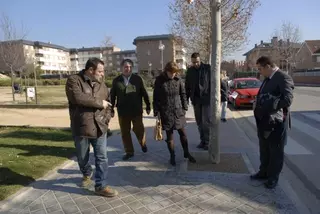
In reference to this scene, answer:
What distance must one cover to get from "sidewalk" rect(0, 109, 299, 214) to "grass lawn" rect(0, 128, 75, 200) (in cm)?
27

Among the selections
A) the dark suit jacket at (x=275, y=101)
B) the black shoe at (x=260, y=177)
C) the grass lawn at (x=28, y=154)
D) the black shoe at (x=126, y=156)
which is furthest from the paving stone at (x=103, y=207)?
the dark suit jacket at (x=275, y=101)

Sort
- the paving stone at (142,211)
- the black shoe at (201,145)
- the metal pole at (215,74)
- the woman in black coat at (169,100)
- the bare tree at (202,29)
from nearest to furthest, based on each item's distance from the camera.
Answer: the paving stone at (142,211)
the metal pole at (215,74)
the woman in black coat at (169,100)
the black shoe at (201,145)
the bare tree at (202,29)

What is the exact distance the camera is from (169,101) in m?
4.75

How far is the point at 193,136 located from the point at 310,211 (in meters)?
4.25

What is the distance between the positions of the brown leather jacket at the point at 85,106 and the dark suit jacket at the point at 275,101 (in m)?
2.11

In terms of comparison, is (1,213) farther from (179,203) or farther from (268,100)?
(268,100)

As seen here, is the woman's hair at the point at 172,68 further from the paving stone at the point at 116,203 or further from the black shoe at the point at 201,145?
the paving stone at the point at 116,203

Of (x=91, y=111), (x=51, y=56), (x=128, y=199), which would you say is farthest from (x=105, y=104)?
(x=51, y=56)

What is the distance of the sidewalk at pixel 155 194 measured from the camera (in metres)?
3.38

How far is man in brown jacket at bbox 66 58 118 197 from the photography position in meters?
3.59

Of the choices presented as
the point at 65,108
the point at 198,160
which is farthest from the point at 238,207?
the point at 65,108

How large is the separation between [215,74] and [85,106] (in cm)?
224

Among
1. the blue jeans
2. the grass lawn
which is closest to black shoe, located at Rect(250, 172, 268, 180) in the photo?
the blue jeans

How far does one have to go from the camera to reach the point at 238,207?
3357mm
